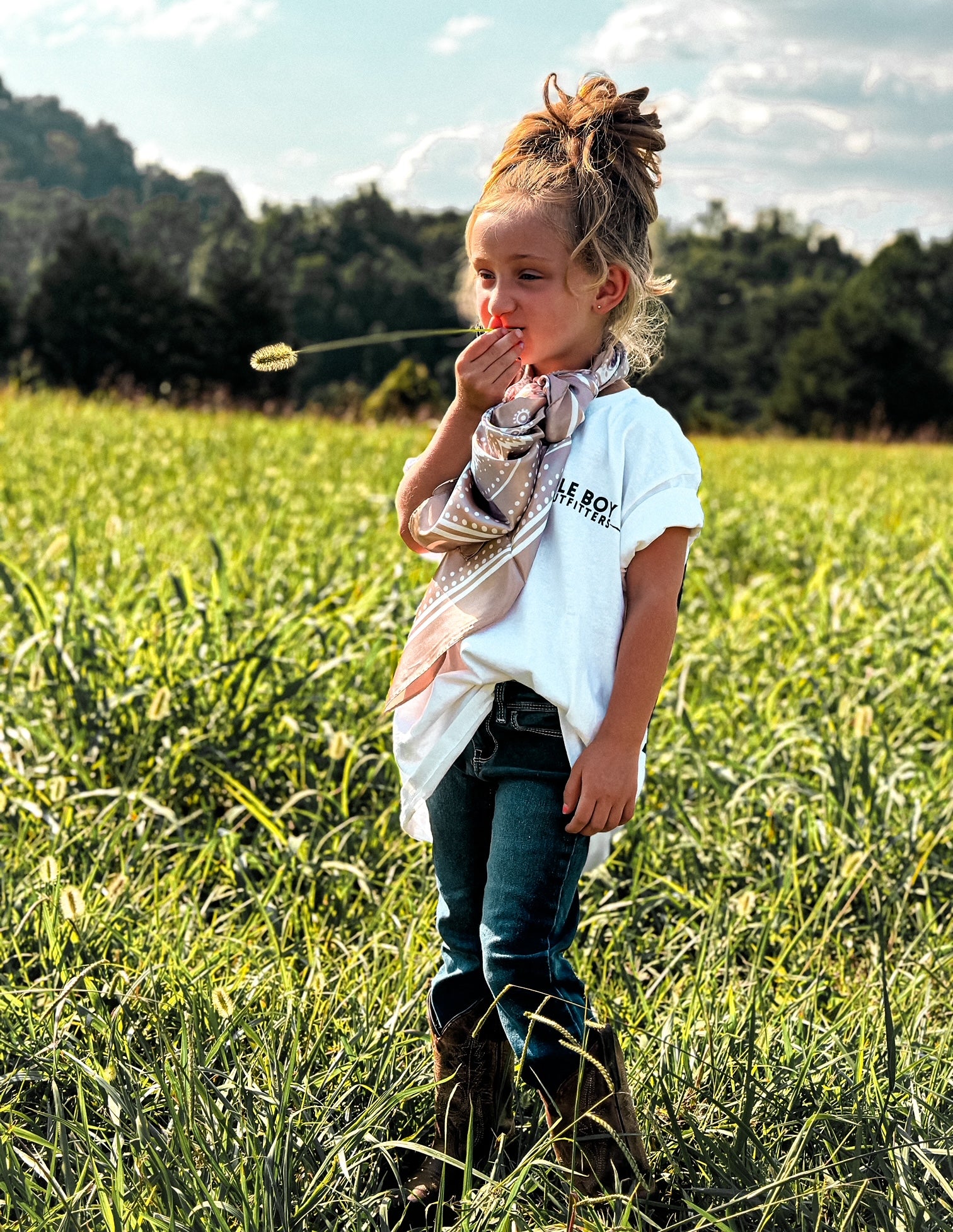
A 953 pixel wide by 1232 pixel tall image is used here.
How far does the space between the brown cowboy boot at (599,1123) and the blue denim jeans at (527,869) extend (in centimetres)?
3

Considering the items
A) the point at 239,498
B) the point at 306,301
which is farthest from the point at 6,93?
the point at 239,498

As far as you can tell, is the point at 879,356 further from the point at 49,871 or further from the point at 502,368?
the point at 502,368

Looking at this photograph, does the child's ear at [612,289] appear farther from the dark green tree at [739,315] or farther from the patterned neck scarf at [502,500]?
the dark green tree at [739,315]

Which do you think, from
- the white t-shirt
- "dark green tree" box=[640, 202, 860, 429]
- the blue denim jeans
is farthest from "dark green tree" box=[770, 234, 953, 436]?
the blue denim jeans

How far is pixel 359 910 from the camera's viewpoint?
2.41m

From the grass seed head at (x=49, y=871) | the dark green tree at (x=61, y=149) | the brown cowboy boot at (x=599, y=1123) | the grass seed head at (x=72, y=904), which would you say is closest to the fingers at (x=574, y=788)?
the brown cowboy boot at (x=599, y=1123)

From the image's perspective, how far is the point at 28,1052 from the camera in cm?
175

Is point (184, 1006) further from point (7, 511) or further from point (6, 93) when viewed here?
point (6, 93)

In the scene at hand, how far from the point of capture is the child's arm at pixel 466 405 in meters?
1.52

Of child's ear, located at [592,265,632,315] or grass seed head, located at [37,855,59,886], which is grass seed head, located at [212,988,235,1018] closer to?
grass seed head, located at [37,855,59,886]

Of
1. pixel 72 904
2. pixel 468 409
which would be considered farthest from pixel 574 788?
pixel 72 904

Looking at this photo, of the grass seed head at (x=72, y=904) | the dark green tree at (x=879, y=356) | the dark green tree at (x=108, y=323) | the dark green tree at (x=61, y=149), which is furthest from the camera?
the dark green tree at (x=61, y=149)

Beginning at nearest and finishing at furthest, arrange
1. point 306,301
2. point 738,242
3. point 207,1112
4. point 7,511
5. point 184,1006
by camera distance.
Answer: point 207,1112, point 184,1006, point 7,511, point 306,301, point 738,242

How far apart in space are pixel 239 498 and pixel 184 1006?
4.99 m
